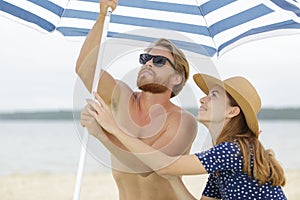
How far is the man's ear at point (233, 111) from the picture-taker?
9.17 ft

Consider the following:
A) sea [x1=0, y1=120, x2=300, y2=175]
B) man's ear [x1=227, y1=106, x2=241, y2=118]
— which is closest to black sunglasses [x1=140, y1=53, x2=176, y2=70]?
man's ear [x1=227, y1=106, x2=241, y2=118]

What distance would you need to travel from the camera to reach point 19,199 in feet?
30.7

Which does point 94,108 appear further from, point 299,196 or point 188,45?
point 299,196

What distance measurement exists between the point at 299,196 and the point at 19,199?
3.69 m

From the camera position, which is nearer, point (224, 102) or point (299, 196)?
point (224, 102)

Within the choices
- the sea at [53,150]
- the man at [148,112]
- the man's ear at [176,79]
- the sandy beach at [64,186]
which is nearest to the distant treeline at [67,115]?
the sea at [53,150]

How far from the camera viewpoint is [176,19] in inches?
128

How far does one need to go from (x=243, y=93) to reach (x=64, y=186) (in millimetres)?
8090

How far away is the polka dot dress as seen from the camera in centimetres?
268

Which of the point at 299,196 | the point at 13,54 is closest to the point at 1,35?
the point at 13,54

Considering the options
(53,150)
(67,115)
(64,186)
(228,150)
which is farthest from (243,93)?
(67,115)

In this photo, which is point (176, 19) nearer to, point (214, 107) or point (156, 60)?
point (156, 60)

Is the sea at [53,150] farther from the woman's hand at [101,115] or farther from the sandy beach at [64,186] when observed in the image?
the woman's hand at [101,115]

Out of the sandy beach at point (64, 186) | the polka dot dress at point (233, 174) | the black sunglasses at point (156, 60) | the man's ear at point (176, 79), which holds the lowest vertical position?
the sandy beach at point (64, 186)
